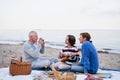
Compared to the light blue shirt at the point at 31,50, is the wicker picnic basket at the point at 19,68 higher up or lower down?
lower down


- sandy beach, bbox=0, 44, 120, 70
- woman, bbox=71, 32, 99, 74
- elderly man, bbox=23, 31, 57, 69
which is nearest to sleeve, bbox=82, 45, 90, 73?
woman, bbox=71, 32, 99, 74

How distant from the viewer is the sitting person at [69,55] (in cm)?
566

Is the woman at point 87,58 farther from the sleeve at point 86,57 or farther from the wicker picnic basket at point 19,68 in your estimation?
the wicker picnic basket at point 19,68

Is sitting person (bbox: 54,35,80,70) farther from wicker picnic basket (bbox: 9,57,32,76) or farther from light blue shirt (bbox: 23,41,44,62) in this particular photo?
wicker picnic basket (bbox: 9,57,32,76)

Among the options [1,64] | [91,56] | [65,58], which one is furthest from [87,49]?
[1,64]

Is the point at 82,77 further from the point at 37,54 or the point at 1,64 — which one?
the point at 1,64

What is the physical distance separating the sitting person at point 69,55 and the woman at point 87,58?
14 cm

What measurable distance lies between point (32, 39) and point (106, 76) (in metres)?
1.63

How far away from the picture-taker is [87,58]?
211 inches

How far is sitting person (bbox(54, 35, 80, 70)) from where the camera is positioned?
566cm

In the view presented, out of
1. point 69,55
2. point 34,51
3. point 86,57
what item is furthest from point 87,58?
point 34,51

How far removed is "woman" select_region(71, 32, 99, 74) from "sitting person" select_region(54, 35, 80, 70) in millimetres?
144

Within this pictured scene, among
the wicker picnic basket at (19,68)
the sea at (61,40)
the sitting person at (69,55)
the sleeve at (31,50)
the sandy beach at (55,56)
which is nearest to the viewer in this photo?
the wicker picnic basket at (19,68)

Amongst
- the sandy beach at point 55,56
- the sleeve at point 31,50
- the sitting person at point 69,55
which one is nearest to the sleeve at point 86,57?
the sitting person at point 69,55
